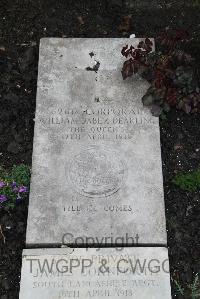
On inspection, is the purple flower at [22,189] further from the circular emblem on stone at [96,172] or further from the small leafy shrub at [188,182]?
the small leafy shrub at [188,182]

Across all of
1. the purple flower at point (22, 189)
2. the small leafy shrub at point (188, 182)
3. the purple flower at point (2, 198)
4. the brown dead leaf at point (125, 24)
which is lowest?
the purple flower at point (2, 198)

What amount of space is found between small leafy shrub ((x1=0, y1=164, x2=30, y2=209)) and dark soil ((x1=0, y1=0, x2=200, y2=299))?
0.08m

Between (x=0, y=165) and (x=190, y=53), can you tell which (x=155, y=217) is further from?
(x=190, y=53)

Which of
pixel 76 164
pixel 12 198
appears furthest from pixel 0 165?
pixel 76 164

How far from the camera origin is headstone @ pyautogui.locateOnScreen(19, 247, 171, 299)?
10.7ft

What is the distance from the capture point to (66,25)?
4.81 m

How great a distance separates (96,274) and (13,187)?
0.99 metres

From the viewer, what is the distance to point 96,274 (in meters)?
3.33

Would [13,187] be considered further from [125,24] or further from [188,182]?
Answer: [125,24]

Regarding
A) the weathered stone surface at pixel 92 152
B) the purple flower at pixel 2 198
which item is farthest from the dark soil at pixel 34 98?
the weathered stone surface at pixel 92 152

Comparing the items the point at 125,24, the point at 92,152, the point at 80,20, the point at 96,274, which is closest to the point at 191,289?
the point at 96,274

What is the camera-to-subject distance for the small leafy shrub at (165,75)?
4.08 meters

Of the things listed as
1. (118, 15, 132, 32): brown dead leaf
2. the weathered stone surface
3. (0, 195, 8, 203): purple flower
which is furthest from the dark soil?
the weathered stone surface

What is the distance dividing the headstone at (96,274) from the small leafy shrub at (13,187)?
50 centimetres
